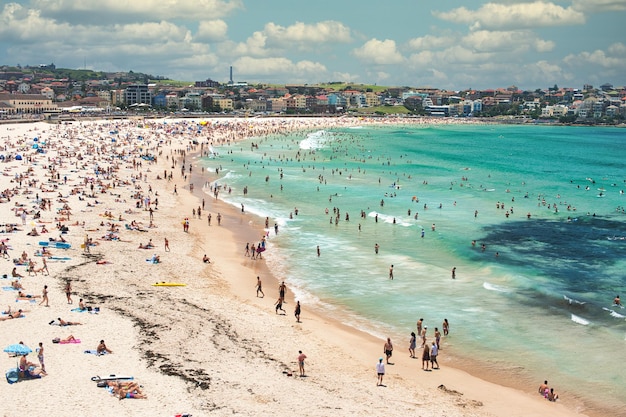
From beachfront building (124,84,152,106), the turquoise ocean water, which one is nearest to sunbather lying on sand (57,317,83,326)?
the turquoise ocean water

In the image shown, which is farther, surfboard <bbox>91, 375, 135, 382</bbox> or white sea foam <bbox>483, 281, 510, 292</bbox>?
white sea foam <bbox>483, 281, 510, 292</bbox>

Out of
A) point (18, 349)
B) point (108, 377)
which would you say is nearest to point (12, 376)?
point (18, 349)

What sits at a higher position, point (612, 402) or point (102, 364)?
point (102, 364)

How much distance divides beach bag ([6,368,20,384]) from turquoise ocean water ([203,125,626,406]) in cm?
1124

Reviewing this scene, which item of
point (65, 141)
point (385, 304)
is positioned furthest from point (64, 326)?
point (65, 141)

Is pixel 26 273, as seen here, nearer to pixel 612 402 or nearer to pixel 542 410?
pixel 542 410

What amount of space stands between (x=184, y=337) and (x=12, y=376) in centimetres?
495

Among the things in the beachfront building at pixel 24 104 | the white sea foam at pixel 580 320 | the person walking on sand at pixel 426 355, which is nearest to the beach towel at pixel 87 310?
the person walking on sand at pixel 426 355

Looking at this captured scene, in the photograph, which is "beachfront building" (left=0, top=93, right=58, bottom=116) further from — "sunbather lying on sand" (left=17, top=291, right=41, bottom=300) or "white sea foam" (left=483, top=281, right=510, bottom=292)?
"white sea foam" (left=483, top=281, right=510, bottom=292)

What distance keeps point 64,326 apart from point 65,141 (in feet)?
207

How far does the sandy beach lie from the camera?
14562 mm

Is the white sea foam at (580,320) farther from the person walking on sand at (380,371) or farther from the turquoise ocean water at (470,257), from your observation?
the person walking on sand at (380,371)

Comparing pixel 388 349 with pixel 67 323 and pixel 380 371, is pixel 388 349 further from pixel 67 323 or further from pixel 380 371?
pixel 67 323

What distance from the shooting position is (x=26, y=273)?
23.1 meters
